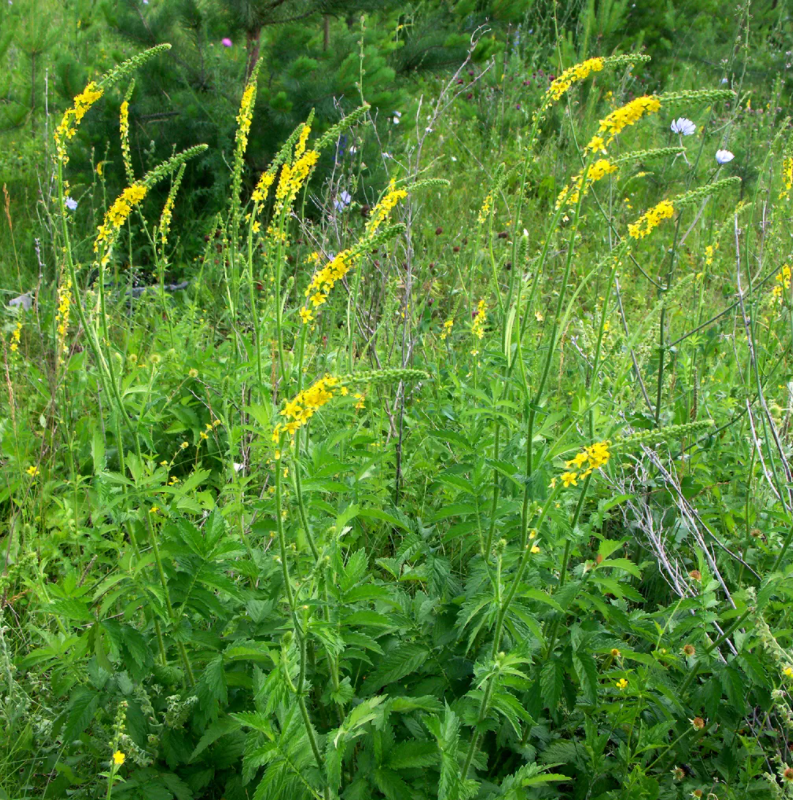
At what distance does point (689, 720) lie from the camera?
Result: 1.88 meters

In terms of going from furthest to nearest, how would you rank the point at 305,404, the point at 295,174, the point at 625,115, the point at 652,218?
the point at 295,174 → the point at 652,218 → the point at 625,115 → the point at 305,404

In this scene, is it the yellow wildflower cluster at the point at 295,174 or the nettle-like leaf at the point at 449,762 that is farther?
the yellow wildflower cluster at the point at 295,174

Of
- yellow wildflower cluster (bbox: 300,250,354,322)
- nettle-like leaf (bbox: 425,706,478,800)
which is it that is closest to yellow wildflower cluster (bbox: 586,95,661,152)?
yellow wildflower cluster (bbox: 300,250,354,322)

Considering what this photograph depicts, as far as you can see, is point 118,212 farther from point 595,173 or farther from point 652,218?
point 652,218

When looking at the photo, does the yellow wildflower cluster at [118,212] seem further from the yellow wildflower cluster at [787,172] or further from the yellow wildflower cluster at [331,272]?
the yellow wildflower cluster at [787,172]

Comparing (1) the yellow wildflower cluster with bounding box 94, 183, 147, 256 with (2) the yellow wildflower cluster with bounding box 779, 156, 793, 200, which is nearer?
(1) the yellow wildflower cluster with bounding box 94, 183, 147, 256

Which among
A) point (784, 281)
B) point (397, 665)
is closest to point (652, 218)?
point (784, 281)

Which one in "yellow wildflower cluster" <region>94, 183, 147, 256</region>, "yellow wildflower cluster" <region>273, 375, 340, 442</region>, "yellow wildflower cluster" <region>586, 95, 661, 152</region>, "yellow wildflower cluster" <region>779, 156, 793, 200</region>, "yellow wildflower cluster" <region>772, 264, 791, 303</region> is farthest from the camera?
"yellow wildflower cluster" <region>779, 156, 793, 200</region>

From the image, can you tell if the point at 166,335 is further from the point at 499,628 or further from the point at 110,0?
the point at 110,0

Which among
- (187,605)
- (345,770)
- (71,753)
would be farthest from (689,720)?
(71,753)

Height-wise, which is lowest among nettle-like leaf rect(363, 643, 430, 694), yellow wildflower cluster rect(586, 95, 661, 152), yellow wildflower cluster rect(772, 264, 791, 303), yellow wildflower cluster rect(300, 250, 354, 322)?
nettle-like leaf rect(363, 643, 430, 694)

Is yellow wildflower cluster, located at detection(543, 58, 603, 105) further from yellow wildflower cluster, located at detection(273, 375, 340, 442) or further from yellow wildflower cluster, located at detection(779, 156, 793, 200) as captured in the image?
yellow wildflower cluster, located at detection(779, 156, 793, 200)

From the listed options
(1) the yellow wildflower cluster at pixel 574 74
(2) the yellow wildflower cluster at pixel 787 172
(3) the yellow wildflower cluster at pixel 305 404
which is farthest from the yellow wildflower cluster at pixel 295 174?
(2) the yellow wildflower cluster at pixel 787 172

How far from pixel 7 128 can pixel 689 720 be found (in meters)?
4.89
